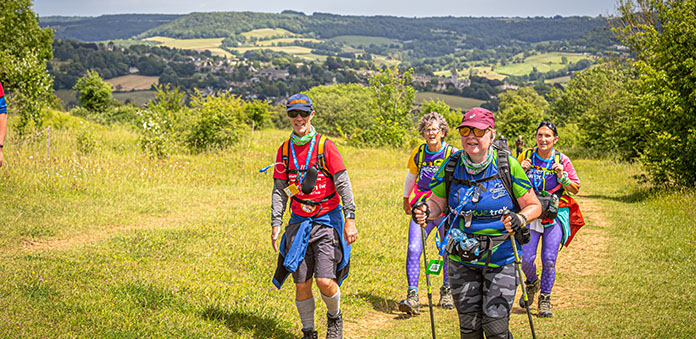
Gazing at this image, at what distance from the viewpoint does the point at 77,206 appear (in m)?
12.5

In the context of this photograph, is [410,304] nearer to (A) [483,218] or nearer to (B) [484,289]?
(B) [484,289]

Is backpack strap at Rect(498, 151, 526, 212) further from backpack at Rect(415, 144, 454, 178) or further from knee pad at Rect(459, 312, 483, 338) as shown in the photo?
backpack at Rect(415, 144, 454, 178)

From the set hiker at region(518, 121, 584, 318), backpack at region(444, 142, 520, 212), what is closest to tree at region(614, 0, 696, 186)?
hiker at region(518, 121, 584, 318)

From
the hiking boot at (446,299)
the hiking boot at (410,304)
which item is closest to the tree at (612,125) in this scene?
the hiking boot at (446,299)

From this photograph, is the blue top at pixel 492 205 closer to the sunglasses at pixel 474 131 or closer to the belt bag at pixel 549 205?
the sunglasses at pixel 474 131

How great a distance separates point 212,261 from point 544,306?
16.0 ft

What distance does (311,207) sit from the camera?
18.5ft

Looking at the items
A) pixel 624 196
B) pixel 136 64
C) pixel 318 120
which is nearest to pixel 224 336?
pixel 624 196

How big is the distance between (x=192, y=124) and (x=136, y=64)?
15606 centimetres

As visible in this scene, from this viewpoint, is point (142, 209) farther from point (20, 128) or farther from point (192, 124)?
point (192, 124)

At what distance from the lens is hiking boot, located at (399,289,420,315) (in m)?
7.39

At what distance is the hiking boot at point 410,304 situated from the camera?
291 inches

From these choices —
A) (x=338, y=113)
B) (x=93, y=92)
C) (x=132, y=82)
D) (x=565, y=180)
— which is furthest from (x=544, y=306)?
(x=132, y=82)

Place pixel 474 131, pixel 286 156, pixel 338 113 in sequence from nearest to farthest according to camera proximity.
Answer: pixel 474 131
pixel 286 156
pixel 338 113
